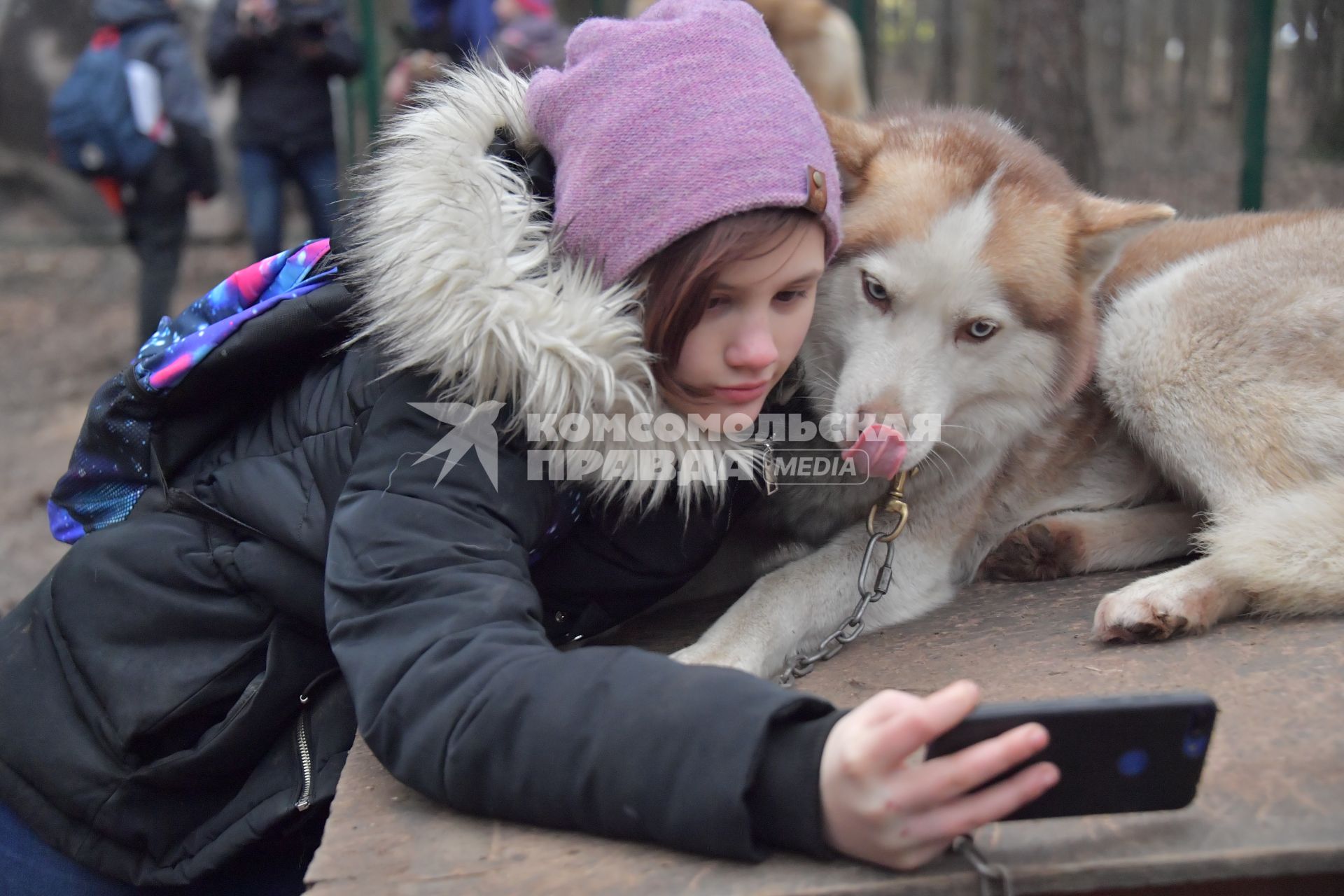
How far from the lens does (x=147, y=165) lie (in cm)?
618

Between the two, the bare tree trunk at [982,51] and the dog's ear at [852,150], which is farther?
the bare tree trunk at [982,51]

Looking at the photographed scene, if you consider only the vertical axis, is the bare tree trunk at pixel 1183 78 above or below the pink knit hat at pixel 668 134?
below

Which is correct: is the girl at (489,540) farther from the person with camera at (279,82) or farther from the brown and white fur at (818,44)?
the person with camera at (279,82)

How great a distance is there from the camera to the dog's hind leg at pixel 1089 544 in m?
2.49

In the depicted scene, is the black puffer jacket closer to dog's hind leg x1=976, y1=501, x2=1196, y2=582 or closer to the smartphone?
the smartphone

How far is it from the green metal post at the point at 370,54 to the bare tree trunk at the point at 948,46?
4050mm

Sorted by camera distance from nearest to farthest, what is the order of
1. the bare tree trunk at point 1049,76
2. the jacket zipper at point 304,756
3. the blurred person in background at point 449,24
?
the jacket zipper at point 304,756 → the bare tree trunk at point 1049,76 → the blurred person in background at point 449,24

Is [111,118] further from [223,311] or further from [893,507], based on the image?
[893,507]

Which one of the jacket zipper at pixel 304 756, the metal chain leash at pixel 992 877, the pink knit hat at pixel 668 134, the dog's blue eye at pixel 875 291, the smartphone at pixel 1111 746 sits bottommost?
the jacket zipper at pixel 304 756

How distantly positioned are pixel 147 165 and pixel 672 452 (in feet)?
18.2

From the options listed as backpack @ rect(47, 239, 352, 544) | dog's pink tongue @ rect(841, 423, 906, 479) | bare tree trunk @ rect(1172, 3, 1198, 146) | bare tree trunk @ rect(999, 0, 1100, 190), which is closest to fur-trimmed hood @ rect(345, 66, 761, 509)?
backpack @ rect(47, 239, 352, 544)

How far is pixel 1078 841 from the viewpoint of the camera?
129 cm

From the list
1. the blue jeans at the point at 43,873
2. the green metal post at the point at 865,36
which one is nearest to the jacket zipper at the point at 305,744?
the blue jeans at the point at 43,873

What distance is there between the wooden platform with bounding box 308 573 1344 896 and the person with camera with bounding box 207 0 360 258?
526 cm
